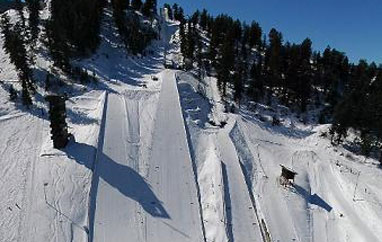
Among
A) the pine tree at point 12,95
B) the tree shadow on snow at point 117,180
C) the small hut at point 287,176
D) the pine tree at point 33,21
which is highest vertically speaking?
the small hut at point 287,176

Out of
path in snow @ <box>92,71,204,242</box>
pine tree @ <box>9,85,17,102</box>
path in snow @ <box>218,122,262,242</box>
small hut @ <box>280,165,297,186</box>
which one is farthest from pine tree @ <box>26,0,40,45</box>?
small hut @ <box>280,165,297,186</box>

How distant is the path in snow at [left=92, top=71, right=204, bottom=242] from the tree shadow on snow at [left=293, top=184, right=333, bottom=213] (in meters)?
14.0

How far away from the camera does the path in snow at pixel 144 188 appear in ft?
119

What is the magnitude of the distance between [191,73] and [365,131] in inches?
1477

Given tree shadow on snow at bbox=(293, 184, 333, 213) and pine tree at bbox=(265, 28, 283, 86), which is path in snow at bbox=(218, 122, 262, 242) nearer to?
tree shadow on snow at bbox=(293, 184, 333, 213)

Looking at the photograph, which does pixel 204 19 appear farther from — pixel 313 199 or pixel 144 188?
pixel 144 188

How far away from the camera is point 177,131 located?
56.5 meters

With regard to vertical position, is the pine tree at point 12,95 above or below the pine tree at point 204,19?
below

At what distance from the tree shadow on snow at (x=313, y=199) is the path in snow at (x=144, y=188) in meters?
14.0

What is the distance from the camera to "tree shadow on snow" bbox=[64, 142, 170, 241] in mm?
39500

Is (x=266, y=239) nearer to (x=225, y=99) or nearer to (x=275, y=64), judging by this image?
(x=225, y=99)

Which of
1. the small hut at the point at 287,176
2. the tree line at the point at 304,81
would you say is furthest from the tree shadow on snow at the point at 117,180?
the tree line at the point at 304,81

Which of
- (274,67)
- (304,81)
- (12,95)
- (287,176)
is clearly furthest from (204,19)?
(287,176)

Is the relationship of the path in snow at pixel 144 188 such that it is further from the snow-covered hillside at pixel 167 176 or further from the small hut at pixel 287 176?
the small hut at pixel 287 176
